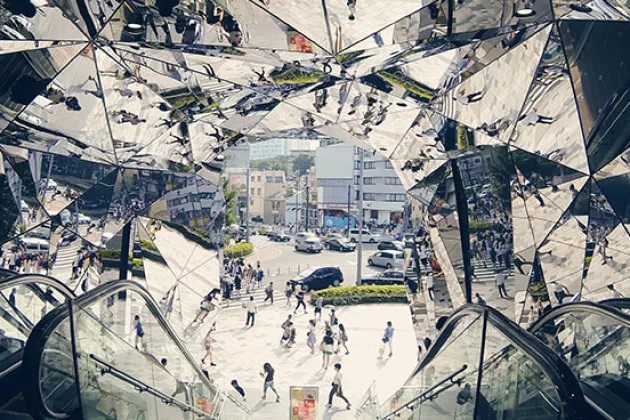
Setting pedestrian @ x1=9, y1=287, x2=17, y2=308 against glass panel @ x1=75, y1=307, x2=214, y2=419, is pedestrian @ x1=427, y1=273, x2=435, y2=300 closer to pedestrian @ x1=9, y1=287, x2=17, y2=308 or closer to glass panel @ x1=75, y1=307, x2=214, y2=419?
glass panel @ x1=75, y1=307, x2=214, y2=419

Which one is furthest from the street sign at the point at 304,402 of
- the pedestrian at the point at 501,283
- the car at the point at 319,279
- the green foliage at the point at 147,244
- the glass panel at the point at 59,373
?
the car at the point at 319,279

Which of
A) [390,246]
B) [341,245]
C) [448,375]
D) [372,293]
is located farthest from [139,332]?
[341,245]

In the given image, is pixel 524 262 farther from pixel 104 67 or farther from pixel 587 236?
pixel 104 67

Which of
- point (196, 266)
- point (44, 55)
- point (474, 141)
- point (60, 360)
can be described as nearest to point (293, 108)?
point (474, 141)

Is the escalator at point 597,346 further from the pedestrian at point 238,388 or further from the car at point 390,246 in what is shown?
the car at point 390,246

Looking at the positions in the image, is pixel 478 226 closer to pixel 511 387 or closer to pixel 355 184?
pixel 511 387
